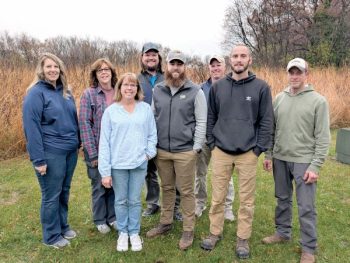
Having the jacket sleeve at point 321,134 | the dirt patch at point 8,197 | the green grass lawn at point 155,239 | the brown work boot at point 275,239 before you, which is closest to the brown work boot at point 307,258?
the green grass lawn at point 155,239

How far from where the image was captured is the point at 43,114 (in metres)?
3.15

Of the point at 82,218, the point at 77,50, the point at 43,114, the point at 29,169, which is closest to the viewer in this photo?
the point at 43,114

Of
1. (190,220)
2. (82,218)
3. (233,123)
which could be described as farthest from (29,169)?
(233,123)

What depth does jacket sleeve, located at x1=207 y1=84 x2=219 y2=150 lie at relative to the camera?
3.36 metres

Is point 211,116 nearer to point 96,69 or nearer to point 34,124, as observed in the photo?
point 96,69

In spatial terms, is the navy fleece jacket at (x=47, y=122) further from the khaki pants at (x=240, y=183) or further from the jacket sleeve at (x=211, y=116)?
the khaki pants at (x=240, y=183)

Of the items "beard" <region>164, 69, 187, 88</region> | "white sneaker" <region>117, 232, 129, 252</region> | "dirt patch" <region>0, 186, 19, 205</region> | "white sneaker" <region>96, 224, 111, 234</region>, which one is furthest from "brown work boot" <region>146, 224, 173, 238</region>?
"dirt patch" <region>0, 186, 19, 205</region>

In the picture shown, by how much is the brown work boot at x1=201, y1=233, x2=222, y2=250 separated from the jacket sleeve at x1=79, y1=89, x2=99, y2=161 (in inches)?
59.3

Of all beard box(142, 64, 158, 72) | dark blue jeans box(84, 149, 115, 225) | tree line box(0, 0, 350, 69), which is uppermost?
tree line box(0, 0, 350, 69)

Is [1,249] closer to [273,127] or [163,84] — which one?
[163,84]

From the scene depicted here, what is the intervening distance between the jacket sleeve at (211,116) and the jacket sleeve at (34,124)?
1672 millimetres

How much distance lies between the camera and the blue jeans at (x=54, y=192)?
3238mm

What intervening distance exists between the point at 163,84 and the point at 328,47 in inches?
1035

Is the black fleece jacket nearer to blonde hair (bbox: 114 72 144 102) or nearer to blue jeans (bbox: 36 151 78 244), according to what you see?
blonde hair (bbox: 114 72 144 102)
